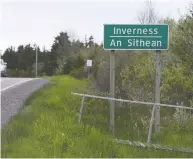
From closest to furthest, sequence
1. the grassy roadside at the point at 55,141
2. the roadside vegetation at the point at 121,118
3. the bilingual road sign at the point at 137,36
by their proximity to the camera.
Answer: the grassy roadside at the point at 55,141 → the roadside vegetation at the point at 121,118 → the bilingual road sign at the point at 137,36

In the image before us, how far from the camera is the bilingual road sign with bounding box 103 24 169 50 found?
28.2 ft

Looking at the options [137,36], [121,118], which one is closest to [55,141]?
[137,36]

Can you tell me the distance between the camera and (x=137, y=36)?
8.62 metres

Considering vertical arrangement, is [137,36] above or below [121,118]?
above

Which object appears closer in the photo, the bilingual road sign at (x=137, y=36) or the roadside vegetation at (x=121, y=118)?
the roadside vegetation at (x=121, y=118)

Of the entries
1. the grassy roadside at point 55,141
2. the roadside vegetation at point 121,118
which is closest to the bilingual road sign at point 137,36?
the roadside vegetation at point 121,118

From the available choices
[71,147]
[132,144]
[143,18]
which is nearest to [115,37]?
[132,144]

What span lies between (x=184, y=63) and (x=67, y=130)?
4.77 meters

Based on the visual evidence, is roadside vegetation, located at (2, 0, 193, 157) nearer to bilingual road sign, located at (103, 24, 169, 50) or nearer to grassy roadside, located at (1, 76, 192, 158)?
grassy roadside, located at (1, 76, 192, 158)

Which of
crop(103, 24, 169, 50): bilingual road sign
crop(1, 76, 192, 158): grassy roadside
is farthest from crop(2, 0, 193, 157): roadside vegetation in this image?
crop(103, 24, 169, 50): bilingual road sign

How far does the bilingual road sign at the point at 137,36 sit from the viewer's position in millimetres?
8594

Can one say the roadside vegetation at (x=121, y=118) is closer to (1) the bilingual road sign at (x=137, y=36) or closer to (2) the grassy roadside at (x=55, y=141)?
(2) the grassy roadside at (x=55, y=141)

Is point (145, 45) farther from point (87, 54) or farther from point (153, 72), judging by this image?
point (87, 54)

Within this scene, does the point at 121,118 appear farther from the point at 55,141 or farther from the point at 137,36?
the point at 55,141
